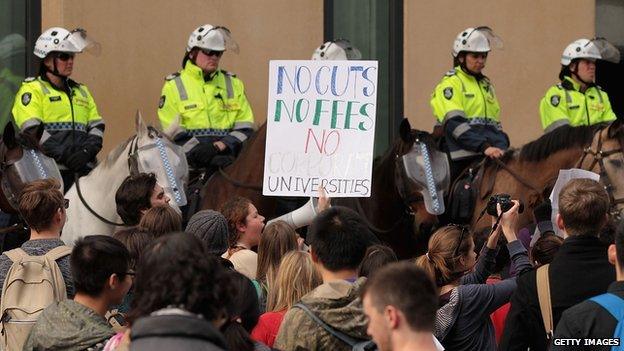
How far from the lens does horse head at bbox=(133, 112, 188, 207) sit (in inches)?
459

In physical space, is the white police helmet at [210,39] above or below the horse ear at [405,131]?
above

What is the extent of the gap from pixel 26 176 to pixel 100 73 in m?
3.88

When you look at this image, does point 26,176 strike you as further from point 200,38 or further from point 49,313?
point 49,313

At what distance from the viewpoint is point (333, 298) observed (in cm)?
597

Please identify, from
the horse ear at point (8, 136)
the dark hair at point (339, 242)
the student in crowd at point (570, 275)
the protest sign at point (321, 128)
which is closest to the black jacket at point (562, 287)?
the student in crowd at point (570, 275)

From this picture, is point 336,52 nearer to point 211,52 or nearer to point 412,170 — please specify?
point 211,52

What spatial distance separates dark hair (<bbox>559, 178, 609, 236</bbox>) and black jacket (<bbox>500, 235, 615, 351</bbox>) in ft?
0.15

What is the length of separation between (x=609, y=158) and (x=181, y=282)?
771 centimetres

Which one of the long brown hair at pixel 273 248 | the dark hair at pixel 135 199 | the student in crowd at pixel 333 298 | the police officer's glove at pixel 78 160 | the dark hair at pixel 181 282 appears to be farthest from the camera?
the police officer's glove at pixel 78 160

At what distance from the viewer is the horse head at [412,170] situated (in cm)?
1241

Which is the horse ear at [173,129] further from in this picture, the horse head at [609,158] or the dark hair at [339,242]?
the dark hair at [339,242]

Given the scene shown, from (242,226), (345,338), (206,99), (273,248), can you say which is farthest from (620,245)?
(206,99)

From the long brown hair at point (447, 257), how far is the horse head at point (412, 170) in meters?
5.06
